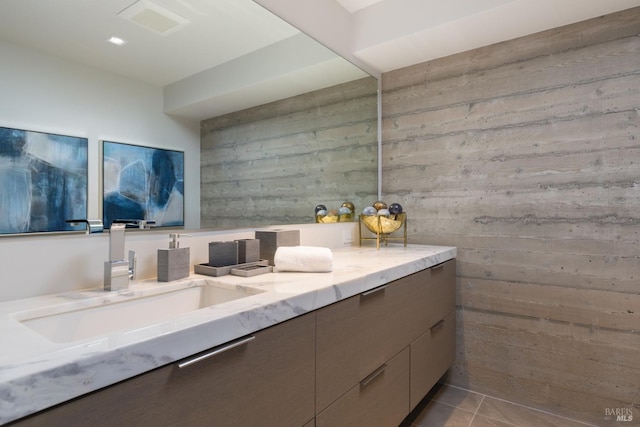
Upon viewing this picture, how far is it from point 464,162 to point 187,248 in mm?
1659

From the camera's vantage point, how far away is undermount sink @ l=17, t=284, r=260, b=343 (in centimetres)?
90

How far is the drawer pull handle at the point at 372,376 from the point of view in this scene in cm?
127

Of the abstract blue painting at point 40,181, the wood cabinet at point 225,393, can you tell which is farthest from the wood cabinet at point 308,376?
the abstract blue painting at point 40,181

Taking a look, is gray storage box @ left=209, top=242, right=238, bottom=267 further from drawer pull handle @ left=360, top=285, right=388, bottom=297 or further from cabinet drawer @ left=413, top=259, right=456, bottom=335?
cabinet drawer @ left=413, top=259, right=456, bottom=335

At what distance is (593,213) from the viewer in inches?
71.6

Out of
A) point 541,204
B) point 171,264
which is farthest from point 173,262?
point 541,204

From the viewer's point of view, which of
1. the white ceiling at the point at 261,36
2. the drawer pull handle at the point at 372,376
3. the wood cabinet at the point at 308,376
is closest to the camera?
the wood cabinet at the point at 308,376

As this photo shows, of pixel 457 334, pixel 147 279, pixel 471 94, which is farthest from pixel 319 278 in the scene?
pixel 471 94

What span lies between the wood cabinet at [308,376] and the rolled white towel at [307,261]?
0.18 metres

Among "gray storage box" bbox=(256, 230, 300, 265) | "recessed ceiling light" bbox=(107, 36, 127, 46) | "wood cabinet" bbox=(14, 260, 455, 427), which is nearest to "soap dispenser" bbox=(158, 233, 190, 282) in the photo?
"gray storage box" bbox=(256, 230, 300, 265)

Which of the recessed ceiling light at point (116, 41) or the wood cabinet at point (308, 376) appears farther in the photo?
the recessed ceiling light at point (116, 41)

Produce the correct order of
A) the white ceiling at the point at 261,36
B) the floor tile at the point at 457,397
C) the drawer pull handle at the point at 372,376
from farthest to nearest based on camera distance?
the floor tile at the point at 457,397 → the drawer pull handle at the point at 372,376 → the white ceiling at the point at 261,36

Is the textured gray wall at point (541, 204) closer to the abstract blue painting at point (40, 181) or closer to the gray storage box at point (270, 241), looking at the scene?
the gray storage box at point (270, 241)

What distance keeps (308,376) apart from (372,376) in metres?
0.40
